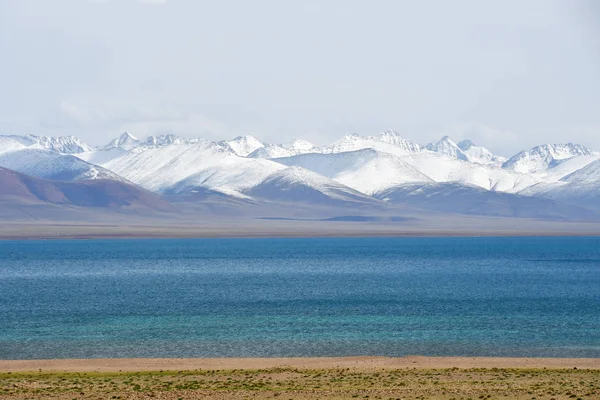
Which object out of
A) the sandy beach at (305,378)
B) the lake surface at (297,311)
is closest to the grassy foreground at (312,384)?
the sandy beach at (305,378)

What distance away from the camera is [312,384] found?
39.3m

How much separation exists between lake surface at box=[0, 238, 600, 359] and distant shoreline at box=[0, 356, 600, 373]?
87.9 inches

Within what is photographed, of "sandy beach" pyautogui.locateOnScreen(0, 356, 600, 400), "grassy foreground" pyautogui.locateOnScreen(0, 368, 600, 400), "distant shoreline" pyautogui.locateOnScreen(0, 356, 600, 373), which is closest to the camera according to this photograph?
Result: "grassy foreground" pyautogui.locateOnScreen(0, 368, 600, 400)

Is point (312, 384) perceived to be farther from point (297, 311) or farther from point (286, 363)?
point (297, 311)

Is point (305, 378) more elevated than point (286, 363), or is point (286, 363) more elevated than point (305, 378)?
point (305, 378)

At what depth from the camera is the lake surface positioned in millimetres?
54156

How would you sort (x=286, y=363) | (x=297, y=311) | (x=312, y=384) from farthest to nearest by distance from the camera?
(x=297, y=311), (x=286, y=363), (x=312, y=384)

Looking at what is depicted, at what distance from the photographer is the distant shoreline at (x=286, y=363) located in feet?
152

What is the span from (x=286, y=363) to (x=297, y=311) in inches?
945

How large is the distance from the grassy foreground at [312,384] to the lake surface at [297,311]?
826 centimetres

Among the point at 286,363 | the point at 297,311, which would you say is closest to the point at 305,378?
the point at 286,363

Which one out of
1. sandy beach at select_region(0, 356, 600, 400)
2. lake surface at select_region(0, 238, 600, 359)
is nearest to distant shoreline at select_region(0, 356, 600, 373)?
sandy beach at select_region(0, 356, 600, 400)

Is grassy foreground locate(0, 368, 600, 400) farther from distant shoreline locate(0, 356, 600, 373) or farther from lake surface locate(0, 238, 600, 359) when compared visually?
lake surface locate(0, 238, 600, 359)

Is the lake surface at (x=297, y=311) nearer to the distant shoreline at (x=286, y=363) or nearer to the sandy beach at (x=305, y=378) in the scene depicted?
the distant shoreline at (x=286, y=363)
